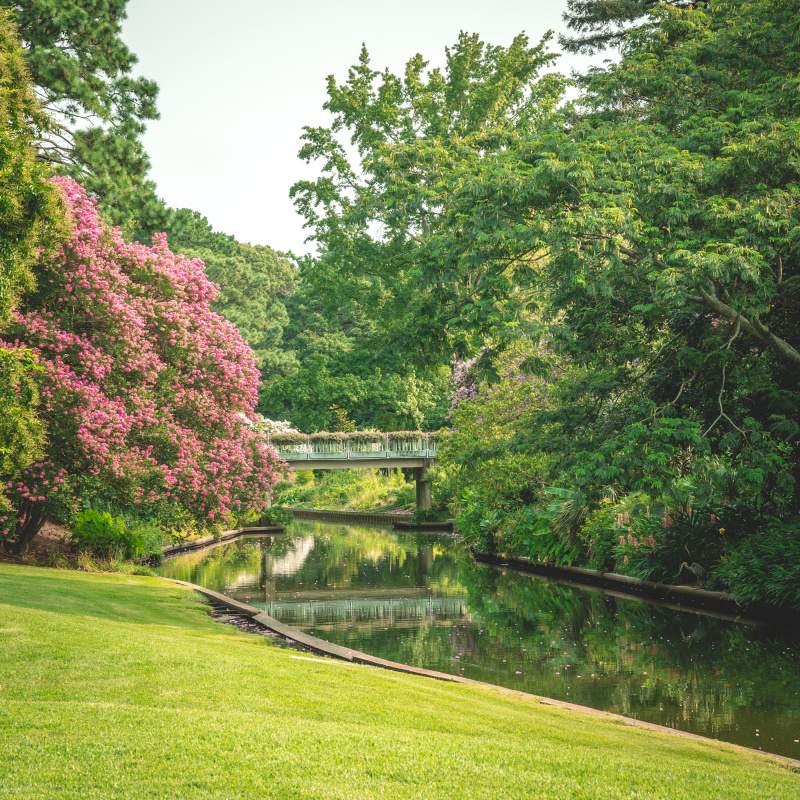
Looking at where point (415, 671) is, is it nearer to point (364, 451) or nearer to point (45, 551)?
point (45, 551)

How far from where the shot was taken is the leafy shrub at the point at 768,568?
13.6m

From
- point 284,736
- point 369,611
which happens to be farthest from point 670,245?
point 369,611

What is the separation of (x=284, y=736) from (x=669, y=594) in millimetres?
13232

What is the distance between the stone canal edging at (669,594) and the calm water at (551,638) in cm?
46

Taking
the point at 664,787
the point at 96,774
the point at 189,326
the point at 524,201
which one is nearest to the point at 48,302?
the point at 189,326

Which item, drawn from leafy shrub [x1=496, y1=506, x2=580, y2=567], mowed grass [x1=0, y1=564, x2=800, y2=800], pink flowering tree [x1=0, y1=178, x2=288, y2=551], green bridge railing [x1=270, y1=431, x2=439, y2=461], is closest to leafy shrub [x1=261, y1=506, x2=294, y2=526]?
green bridge railing [x1=270, y1=431, x2=439, y2=461]

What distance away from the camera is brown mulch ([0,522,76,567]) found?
58.0ft

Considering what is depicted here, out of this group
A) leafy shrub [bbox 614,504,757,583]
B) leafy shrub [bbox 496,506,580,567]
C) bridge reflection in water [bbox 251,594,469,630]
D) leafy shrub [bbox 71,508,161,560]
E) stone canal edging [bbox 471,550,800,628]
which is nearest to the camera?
stone canal edging [bbox 471,550,800,628]

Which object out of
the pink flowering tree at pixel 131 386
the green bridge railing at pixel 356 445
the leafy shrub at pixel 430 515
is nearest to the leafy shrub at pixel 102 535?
the pink flowering tree at pixel 131 386

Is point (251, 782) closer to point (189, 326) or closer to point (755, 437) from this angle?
point (755, 437)

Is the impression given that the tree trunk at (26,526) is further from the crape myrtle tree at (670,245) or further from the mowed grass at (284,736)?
the crape myrtle tree at (670,245)

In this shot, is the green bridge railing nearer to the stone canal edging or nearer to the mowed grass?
the stone canal edging

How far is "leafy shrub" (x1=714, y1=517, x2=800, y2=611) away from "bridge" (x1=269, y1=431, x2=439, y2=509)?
80.0 feet

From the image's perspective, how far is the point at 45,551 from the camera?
18953mm
